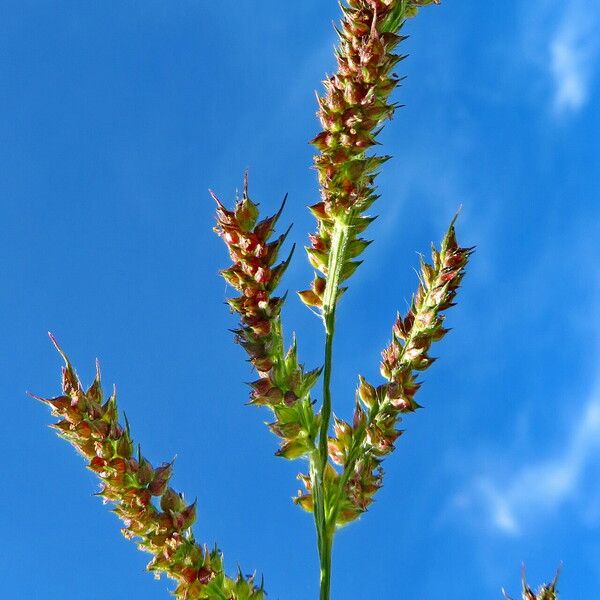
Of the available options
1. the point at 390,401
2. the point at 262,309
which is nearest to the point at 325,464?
the point at 390,401

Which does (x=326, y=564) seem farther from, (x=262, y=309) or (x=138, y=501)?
(x=262, y=309)

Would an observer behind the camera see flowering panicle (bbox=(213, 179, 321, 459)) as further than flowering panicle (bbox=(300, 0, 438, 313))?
No

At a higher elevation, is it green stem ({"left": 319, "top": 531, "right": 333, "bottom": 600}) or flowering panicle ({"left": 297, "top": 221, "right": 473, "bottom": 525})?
flowering panicle ({"left": 297, "top": 221, "right": 473, "bottom": 525})

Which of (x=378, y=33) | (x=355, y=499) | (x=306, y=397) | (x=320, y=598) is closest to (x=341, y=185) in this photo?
(x=378, y=33)

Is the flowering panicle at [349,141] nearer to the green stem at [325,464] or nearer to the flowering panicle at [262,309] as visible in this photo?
the green stem at [325,464]

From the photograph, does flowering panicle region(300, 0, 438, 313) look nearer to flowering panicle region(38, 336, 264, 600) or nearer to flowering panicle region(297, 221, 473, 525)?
flowering panicle region(297, 221, 473, 525)

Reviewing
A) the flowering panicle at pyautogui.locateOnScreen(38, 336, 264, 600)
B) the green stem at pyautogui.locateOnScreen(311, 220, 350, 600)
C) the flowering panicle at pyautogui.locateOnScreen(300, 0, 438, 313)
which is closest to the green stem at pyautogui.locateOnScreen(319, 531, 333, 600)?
the green stem at pyautogui.locateOnScreen(311, 220, 350, 600)
